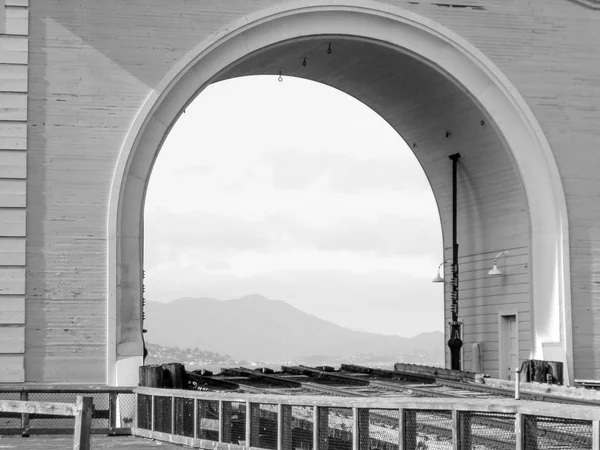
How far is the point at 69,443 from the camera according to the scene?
17.0 meters

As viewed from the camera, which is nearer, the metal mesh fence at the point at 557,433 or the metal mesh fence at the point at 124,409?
the metal mesh fence at the point at 557,433

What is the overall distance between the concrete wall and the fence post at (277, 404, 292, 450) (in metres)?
9.57

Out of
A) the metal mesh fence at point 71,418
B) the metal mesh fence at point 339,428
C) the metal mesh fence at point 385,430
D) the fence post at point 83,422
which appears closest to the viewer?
the fence post at point 83,422

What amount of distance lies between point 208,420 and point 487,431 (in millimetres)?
5916

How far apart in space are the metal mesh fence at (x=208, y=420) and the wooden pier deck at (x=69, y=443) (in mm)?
496

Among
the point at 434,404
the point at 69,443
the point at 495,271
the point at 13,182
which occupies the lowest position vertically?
the point at 69,443

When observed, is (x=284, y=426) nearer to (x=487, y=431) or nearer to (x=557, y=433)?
(x=487, y=431)

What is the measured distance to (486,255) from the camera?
96.4 ft

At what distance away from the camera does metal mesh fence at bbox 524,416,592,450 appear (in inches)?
373

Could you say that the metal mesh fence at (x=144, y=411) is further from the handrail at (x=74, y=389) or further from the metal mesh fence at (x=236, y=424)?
the metal mesh fence at (x=236, y=424)

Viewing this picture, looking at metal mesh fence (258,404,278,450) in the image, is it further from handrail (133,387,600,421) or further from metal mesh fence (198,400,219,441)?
metal mesh fence (198,400,219,441)

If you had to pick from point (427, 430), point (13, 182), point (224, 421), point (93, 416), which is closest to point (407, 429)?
point (427, 430)

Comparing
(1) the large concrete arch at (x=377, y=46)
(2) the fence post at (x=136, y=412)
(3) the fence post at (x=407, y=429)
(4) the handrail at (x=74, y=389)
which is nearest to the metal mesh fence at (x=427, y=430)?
(3) the fence post at (x=407, y=429)

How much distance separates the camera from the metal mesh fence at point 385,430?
1195 centimetres
